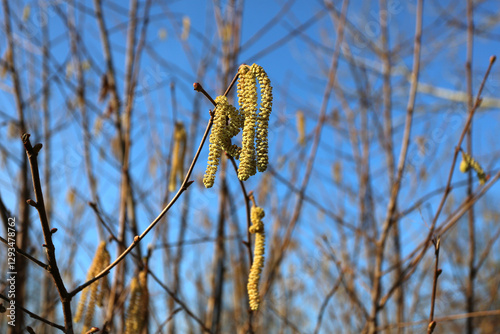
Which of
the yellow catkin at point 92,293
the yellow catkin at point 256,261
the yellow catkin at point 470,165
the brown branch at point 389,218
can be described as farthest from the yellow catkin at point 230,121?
the brown branch at point 389,218

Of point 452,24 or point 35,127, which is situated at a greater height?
point 452,24

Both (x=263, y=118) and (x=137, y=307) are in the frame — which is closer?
(x=263, y=118)

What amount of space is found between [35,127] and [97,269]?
1.59 metres

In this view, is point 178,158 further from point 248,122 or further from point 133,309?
point 248,122

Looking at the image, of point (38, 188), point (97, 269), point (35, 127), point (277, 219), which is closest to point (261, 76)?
point (38, 188)

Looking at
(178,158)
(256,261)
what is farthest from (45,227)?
(178,158)

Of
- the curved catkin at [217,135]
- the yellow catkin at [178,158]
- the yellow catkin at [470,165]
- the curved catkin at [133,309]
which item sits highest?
the yellow catkin at [178,158]

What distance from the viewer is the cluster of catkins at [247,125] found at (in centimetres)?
75

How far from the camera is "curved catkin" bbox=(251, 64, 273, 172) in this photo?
0.76 meters

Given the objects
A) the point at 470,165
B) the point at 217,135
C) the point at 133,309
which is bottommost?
the point at 133,309

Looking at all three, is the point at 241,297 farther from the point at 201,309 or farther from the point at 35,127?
the point at 35,127

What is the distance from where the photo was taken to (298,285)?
4.25 meters

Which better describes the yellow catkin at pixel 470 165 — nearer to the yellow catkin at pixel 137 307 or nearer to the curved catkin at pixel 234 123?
the curved catkin at pixel 234 123

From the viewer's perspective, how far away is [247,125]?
0.77 m
